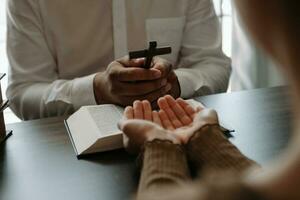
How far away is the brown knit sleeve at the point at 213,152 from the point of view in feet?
2.40

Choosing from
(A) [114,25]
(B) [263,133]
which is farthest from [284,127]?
(A) [114,25]

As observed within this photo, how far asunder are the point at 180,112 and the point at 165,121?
4 cm

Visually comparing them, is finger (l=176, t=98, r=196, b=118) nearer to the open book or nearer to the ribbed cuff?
the open book

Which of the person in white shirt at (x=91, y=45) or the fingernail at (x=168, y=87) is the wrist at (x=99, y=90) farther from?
the fingernail at (x=168, y=87)

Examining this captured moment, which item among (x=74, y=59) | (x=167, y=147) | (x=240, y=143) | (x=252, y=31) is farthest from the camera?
(x=74, y=59)

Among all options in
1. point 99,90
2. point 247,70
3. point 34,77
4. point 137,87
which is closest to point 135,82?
point 137,87

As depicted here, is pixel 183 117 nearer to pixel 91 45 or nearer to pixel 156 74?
pixel 156 74

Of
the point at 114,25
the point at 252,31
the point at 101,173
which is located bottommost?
the point at 101,173

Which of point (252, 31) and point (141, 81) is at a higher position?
point (252, 31)

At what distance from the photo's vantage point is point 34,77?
4.54 ft

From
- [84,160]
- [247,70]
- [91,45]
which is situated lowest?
[247,70]

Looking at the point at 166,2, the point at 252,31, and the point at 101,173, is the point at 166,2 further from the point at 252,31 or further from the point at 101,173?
the point at 252,31

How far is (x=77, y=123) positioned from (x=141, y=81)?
191 mm

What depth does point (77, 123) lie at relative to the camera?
0.98 meters
